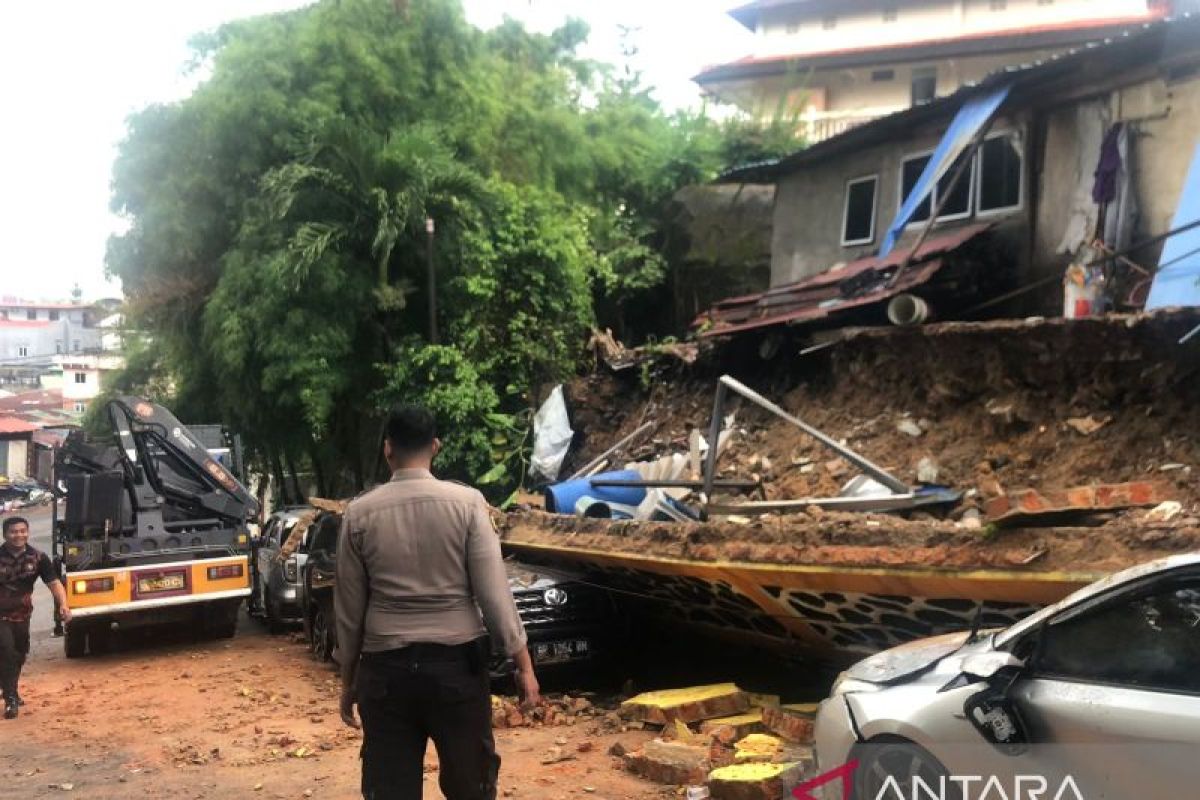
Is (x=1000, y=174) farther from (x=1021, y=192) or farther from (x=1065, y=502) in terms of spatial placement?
(x=1065, y=502)

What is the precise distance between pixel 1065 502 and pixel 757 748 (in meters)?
2.27

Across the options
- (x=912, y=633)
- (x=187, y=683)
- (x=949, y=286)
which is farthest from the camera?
(x=949, y=286)

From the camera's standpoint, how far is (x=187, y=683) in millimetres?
9719

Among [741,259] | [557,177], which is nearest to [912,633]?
[741,259]

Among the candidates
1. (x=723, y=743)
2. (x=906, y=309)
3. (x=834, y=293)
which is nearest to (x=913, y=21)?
(x=834, y=293)

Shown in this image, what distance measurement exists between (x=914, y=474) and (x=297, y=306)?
1105 centimetres

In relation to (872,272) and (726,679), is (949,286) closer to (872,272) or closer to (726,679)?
(872,272)

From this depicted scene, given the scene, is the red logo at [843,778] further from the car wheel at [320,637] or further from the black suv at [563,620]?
the car wheel at [320,637]

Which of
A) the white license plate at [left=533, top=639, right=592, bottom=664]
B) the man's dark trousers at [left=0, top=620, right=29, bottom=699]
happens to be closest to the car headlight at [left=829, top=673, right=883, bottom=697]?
the white license plate at [left=533, top=639, right=592, bottom=664]

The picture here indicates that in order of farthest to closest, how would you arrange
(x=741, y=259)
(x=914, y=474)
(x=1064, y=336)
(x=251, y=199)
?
(x=741, y=259)
(x=251, y=199)
(x=914, y=474)
(x=1064, y=336)

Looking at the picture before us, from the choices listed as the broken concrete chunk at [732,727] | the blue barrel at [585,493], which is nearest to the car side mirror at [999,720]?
the broken concrete chunk at [732,727]

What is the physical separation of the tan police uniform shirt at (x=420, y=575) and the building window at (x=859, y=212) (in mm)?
11808

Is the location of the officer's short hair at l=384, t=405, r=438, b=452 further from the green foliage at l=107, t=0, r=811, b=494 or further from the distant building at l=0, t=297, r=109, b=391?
the distant building at l=0, t=297, r=109, b=391

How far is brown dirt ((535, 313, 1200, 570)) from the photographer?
18.9 ft
